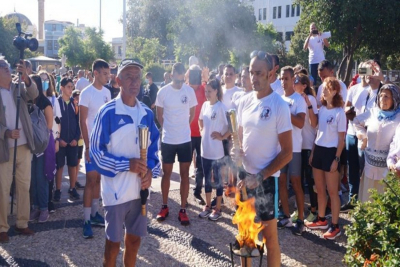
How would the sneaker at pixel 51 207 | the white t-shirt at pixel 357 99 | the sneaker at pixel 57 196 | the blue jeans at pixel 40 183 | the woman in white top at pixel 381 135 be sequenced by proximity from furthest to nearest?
the sneaker at pixel 57 196 → the white t-shirt at pixel 357 99 → the sneaker at pixel 51 207 → the blue jeans at pixel 40 183 → the woman in white top at pixel 381 135

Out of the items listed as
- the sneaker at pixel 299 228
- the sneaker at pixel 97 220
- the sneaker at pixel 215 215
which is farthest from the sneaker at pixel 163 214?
the sneaker at pixel 299 228

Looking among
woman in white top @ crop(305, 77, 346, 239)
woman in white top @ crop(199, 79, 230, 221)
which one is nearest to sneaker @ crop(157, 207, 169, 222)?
woman in white top @ crop(199, 79, 230, 221)

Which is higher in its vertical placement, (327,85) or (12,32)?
(12,32)

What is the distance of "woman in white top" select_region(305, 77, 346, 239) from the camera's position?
5.67m

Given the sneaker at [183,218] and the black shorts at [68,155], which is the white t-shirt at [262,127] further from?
the black shorts at [68,155]

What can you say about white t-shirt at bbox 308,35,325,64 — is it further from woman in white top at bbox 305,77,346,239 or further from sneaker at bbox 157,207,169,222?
sneaker at bbox 157,207,169,222

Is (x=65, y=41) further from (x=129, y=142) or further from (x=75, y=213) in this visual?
(x=129, y=142)

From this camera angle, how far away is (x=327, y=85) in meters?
5.73

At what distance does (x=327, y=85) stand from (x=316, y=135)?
0.83m

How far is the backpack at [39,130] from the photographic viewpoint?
5.80m

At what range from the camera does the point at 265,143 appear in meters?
4.03

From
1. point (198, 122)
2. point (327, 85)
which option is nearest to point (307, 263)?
point (327, 85)

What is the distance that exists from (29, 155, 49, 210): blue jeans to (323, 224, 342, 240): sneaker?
4033 millimetres

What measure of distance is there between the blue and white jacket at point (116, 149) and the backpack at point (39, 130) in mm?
2297
